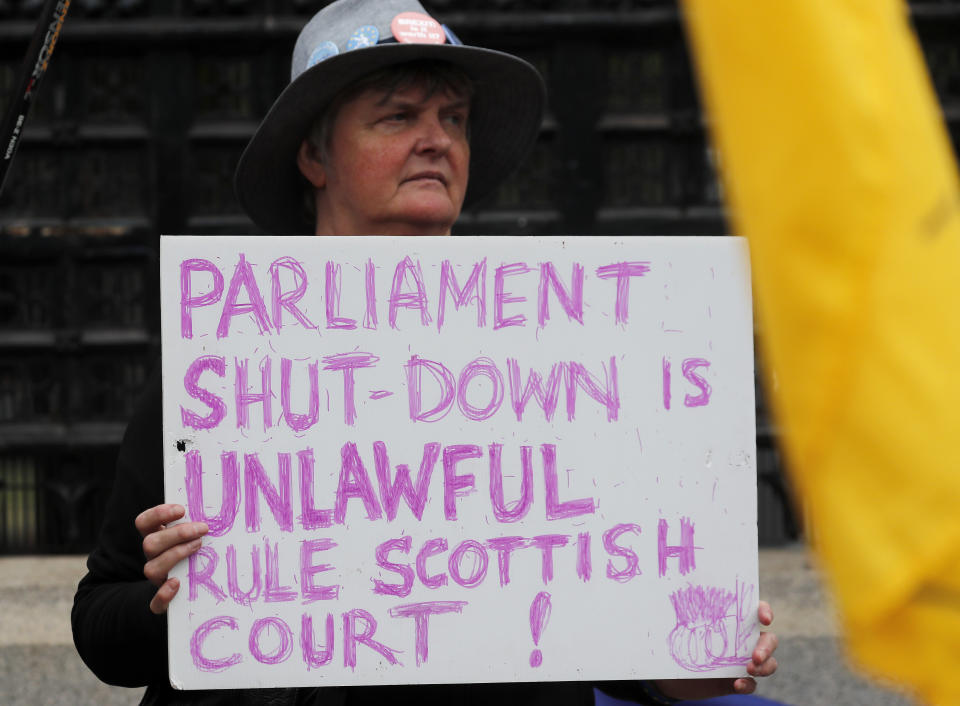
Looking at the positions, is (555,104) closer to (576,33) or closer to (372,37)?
(576,33)

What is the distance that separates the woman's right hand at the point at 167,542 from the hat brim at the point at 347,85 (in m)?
0.74

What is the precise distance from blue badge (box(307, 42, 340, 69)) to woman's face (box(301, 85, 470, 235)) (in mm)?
84

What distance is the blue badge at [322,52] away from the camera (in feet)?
6.64

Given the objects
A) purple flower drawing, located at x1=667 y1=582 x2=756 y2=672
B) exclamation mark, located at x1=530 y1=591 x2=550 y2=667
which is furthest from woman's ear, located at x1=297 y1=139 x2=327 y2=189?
purple flower drawing, located at x1=667 y1=582 x2=756 y2=672

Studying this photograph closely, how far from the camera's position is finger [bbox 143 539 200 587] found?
1.64m

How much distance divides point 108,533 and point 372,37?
0.90m

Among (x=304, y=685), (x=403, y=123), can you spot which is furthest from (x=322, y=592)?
(x=403, y=123)

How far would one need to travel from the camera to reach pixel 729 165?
660 mm

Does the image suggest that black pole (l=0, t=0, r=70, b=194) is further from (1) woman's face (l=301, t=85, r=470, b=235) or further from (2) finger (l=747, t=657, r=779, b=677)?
(2) finger (l=747, t=657, r=779, b=677)

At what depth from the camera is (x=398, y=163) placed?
6.44 feet

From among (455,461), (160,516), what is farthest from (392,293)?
(160,516)

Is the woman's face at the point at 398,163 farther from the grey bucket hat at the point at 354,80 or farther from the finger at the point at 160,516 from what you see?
the finger at the point at 160,516

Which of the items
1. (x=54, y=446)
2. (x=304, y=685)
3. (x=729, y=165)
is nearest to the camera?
(x=729, y=165)

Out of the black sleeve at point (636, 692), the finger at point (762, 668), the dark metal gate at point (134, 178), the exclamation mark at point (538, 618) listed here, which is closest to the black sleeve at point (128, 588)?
the exclamation mark at point (538, 618)
